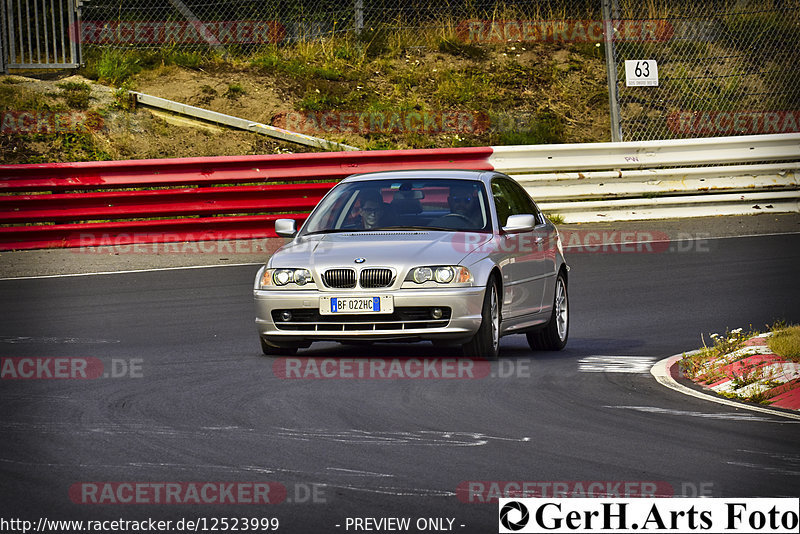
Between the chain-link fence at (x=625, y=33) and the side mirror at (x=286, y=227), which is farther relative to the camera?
the chain-link fence at (x=625, y=33)

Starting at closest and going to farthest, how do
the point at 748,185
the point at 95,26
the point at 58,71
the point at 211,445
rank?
the point at 211,445
the point at 748,185
the point at 58,71
the point at 95,26

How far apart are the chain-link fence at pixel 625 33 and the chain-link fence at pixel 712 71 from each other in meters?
0.03

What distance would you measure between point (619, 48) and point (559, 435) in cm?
2450

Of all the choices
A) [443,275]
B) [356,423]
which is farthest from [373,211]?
[356,423]

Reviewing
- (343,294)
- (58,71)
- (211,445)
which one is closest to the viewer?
(211,445)

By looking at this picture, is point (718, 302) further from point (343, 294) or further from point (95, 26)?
point (95, 26)

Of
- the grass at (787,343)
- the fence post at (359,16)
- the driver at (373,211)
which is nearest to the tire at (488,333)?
the driver at (373,211)

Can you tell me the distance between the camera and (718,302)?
1417cm

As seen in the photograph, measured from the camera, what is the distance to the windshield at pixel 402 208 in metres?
11.5

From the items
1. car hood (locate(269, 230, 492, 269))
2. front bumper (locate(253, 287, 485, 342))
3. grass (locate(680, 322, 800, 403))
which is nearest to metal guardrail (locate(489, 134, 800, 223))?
car hood (locate(269, 230, 492, 269))

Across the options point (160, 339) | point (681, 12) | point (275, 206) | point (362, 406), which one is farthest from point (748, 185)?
point (362, 406)

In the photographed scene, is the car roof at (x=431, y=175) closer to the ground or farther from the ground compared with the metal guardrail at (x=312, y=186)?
farther from the ground

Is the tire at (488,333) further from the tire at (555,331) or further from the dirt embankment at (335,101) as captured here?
the dirt embankment at (335,101)

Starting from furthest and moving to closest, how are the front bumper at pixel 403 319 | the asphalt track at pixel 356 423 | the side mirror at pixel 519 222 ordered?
the side mirror at pixel 519 222 < the front bumper at pixel 403 319 < the asphalt track at pixel 356 423
